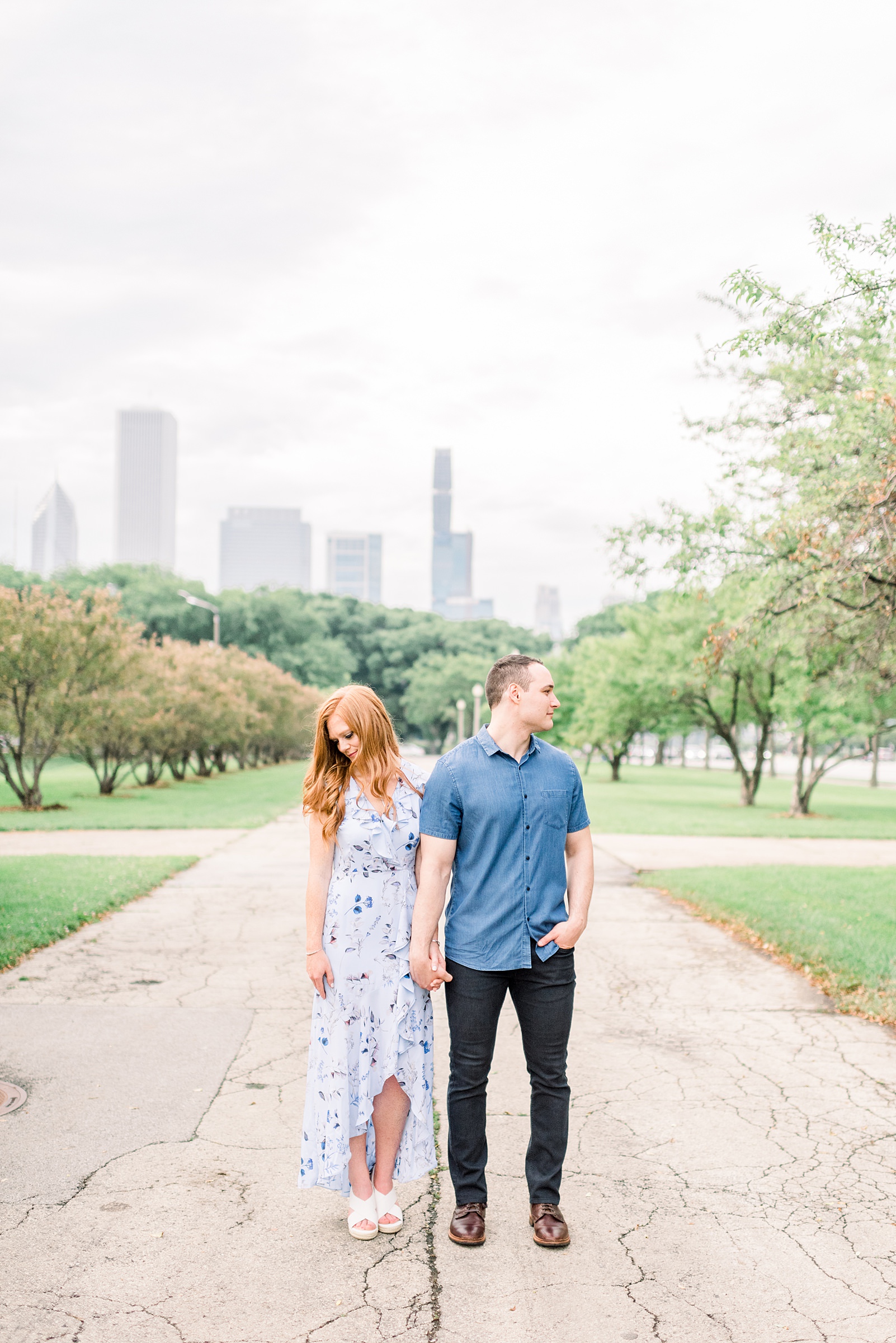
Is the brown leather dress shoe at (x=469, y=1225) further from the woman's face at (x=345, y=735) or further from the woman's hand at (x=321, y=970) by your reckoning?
the woman's face at (x=345, y=735)

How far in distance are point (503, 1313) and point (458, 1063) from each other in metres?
0.76

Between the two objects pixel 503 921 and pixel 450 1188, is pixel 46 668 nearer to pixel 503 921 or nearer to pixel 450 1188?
pixel 450 1188

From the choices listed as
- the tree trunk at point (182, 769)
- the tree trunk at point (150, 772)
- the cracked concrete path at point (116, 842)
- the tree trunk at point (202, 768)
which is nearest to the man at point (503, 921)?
the cracked concrete path at point (116, 842)

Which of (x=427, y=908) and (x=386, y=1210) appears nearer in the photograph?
(x=427, y=908)

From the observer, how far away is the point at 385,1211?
3689mm

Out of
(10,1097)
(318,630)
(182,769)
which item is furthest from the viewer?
(318,630)

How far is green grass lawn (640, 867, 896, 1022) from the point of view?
7.43 meters

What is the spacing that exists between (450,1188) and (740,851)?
13.7 meters

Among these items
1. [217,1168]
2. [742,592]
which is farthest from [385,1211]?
[742,592]

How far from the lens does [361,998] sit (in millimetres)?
3600

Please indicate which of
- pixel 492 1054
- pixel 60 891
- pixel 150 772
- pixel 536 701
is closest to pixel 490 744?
pixel 536 701

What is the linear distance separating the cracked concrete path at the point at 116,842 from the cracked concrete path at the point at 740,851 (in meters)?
6.08

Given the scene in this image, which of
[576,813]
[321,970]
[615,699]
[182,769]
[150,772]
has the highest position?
[615,699]

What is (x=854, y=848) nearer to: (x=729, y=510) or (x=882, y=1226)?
(x=729, y=510)
